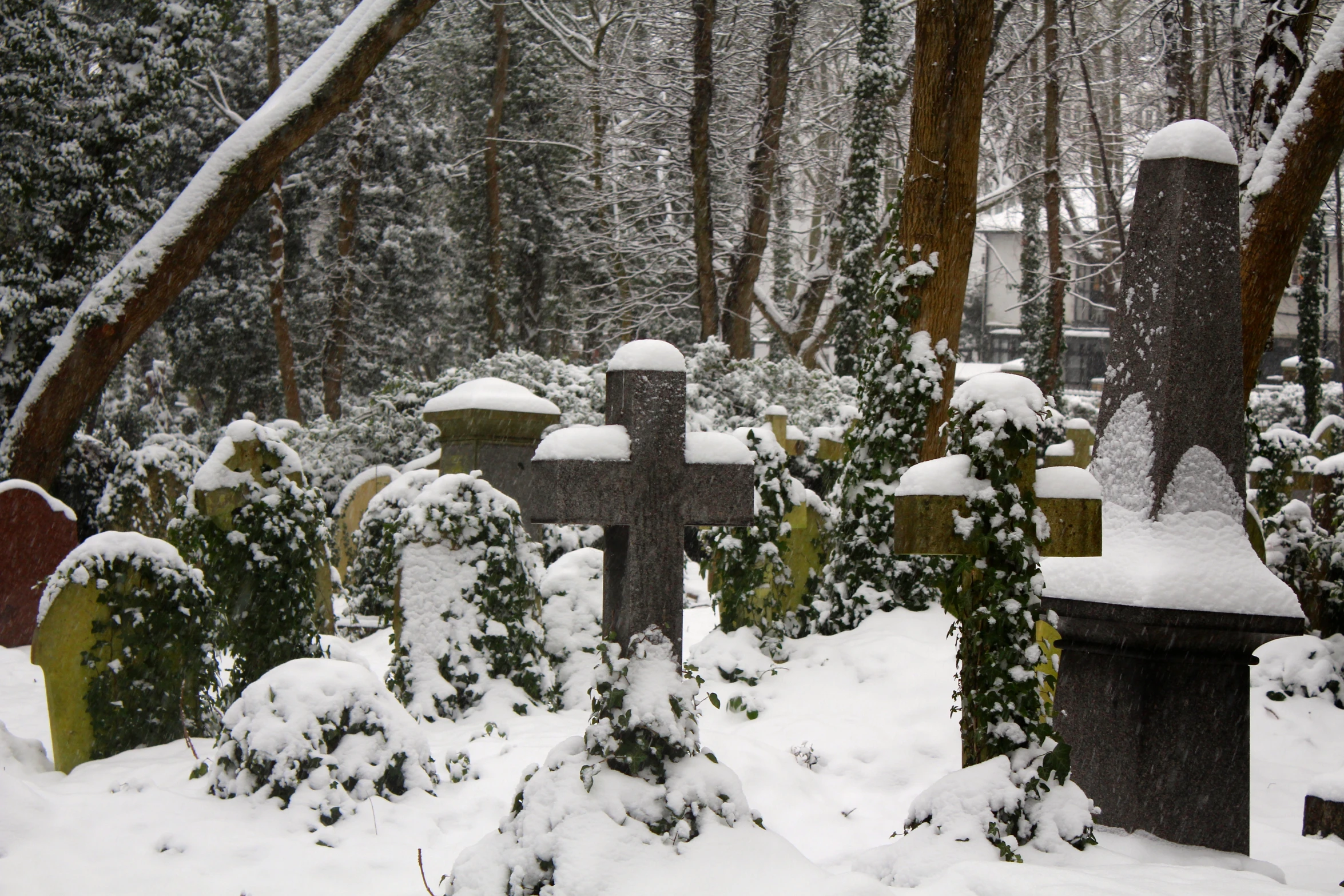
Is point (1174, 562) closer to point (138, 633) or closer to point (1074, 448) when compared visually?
point (138, 633)

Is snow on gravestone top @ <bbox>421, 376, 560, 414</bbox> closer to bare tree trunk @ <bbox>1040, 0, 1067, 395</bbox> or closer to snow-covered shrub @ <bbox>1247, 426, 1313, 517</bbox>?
snow-covered shrub @ <bbox>1247, 426, 1313, 517</bbox>

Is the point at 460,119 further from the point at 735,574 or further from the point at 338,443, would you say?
the point at 735,574

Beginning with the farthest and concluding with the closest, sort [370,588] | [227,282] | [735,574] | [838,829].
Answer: [227,282], [370,588], [735,574], [838,829]

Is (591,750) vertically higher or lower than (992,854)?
higher

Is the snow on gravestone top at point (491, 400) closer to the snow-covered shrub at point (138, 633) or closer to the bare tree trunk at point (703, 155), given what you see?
the snow-covered shrub at point (138, 633)

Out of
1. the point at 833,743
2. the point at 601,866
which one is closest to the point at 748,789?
the point at 833,743

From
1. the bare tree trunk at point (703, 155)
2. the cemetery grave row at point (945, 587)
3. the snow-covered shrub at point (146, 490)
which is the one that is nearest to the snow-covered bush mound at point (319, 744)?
the cemetery grave row at point (945, 587)

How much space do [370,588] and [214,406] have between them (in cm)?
1571

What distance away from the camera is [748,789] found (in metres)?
4.73

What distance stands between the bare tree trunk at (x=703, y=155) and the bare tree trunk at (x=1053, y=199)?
503 centimetres

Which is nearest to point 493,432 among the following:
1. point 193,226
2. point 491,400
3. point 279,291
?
point 491,400

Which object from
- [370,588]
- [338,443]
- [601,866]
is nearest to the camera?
[601,866]

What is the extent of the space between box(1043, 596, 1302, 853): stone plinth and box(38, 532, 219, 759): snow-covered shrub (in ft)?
13.2

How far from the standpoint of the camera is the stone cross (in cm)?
341
